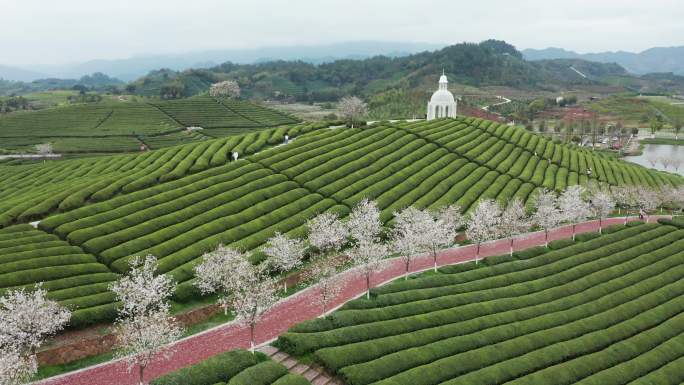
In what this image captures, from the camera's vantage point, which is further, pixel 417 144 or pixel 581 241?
pixel 417 144

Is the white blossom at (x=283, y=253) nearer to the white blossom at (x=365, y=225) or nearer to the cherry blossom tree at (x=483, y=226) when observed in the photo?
the white blossom at (x=365, y=225)

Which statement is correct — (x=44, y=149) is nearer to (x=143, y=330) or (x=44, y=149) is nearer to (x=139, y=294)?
(x=139, y=294)

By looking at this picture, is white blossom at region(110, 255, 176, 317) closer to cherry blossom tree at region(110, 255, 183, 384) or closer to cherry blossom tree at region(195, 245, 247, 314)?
cherry blossom tree at region(110, 255, 183, 384)

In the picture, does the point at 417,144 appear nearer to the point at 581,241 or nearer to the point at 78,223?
the point at 581,241

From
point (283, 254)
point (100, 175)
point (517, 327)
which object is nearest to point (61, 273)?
point (283, 254)

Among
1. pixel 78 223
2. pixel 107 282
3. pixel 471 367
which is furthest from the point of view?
pixel 78 223

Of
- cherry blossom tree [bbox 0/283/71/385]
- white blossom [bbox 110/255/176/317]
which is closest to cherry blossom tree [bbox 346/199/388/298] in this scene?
white blossom [bbox 110/255/176/317]

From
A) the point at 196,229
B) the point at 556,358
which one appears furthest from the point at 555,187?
the point at 196,229
